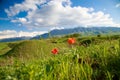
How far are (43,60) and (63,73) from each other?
3.63 feet

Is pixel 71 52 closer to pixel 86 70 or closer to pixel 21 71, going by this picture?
pixel 86 70

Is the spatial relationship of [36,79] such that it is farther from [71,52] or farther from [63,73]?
[71,52]

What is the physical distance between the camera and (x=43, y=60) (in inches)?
186

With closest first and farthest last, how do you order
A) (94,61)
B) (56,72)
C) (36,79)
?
1. (36,79)
2. (56,72)
3. (94,61)

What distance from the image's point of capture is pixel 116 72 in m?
3.78

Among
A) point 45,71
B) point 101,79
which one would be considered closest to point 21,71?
point 45,71

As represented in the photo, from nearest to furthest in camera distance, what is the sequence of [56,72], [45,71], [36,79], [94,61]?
[36,79] < [45,71] < [56,72] < [94,61]

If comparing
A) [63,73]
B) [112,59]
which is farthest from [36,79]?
[112,59]

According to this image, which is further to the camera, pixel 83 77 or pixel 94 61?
pixel 94 61

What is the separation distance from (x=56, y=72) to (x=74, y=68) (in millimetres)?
329

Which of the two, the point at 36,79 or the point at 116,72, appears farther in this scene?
the point at 116,72

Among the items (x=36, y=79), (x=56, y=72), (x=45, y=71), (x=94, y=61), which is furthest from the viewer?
(x=94, y=61)

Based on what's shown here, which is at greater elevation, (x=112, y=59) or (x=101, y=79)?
(x=112, y=59)

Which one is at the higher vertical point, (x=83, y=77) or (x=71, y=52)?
(x=71, y=52)
